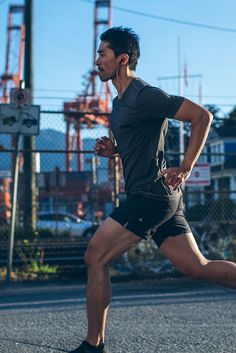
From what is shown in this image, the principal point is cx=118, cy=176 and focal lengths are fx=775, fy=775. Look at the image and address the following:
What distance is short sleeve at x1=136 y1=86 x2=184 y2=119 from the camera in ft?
14.9

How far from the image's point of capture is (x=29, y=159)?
13977 mm

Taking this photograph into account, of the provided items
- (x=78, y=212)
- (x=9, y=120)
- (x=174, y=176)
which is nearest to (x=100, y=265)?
(x=174, y=176)

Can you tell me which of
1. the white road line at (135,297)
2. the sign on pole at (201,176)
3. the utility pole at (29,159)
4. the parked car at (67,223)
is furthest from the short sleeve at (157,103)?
the parked car at (67,223)

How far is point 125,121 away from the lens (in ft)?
15.3

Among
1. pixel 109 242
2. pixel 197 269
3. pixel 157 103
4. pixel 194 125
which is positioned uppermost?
pixel 157 103

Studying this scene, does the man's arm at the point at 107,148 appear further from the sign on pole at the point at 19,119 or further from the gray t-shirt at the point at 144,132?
the sign on pole at the point at 19,119

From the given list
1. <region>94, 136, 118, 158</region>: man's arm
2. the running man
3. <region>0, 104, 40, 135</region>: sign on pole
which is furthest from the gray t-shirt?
<region>0, 104, 40, 135</region>: sign on pole

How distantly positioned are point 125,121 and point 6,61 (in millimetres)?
68659

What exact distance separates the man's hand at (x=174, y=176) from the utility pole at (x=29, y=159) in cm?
763

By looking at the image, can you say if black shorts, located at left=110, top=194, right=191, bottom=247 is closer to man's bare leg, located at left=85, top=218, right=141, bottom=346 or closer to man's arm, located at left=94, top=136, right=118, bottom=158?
man's bare leg, located at left=85, top=218, right=141, bottom=346

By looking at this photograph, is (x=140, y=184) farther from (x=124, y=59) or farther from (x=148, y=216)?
(x=124, y=59)

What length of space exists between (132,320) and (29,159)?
7474mm

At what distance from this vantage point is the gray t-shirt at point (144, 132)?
457cm

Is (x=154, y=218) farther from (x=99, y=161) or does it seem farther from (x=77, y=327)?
(x=99, y=161)
